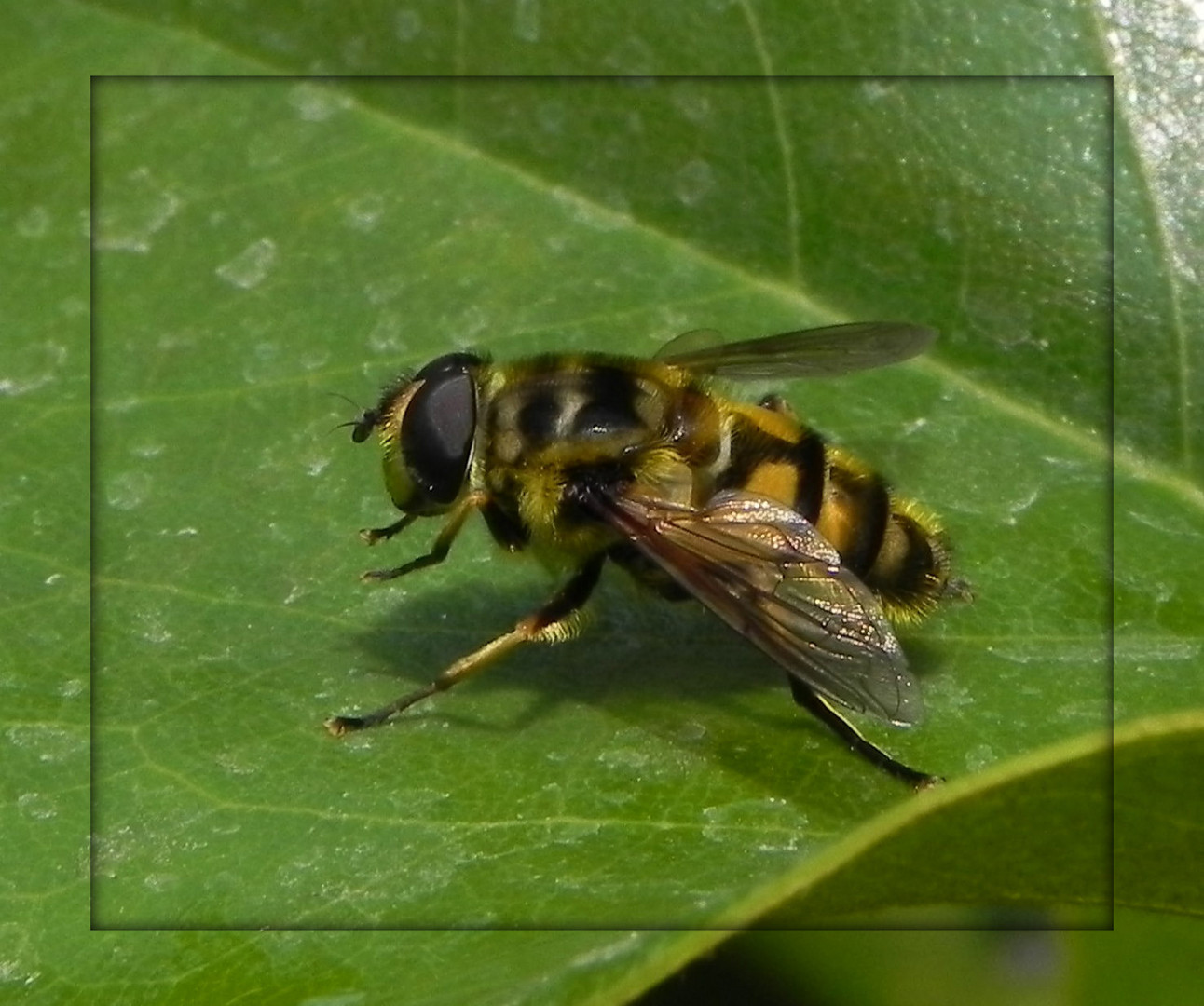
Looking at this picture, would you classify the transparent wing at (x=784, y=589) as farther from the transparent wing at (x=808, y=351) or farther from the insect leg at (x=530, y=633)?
the transparent wing at (x=808, y=351)

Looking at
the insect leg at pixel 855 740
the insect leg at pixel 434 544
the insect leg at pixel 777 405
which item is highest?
the insect leg at pixel 777 405

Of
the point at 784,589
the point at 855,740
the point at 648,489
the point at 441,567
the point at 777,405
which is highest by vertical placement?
the point at 777,405

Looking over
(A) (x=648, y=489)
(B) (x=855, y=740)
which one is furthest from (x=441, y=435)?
(B) (x=855, y=740)

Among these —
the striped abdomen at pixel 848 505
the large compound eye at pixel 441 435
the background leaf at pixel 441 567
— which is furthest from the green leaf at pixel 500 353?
the large compound eye at pixel 441 435

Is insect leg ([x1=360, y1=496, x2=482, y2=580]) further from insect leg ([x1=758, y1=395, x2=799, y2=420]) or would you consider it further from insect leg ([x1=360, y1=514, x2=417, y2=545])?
insect leg ([x1=758, y1=395, x2=799, y2=420])

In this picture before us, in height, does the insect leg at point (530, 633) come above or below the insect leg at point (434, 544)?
below

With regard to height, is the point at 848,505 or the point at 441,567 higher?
Answer: the point at 848,505

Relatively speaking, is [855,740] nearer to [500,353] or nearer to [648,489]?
[648,489]

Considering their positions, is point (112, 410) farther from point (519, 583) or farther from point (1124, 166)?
point (1124, 166)
